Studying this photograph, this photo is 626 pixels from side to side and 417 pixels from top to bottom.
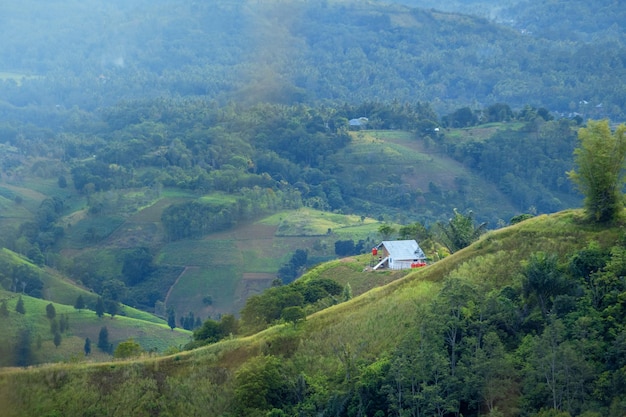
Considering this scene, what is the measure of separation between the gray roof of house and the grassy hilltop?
9280 millimetres

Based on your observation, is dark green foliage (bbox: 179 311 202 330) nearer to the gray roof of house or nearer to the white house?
the white house

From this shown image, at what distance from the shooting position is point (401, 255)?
41375 millimetres

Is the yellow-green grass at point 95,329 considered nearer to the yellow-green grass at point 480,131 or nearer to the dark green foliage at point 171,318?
the dark green foliage at point 171,318

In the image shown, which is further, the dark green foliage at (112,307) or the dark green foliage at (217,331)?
the dark green foliage at (112,307)

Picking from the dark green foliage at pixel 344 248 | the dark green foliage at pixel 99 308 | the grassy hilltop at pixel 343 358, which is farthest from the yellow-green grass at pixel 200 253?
the grassy hilltop at pixel 343 358

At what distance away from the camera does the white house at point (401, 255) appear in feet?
135

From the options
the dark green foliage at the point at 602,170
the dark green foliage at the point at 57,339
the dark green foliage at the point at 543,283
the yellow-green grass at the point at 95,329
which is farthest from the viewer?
the yellow-green grass at the point at 95,329

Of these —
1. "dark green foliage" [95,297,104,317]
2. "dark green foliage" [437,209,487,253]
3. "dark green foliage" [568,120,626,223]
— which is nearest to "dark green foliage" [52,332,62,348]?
"dark green foliage" [95,297,104,317]

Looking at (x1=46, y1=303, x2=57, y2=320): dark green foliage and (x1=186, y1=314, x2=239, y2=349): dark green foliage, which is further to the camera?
(x1=46, y1=303, x2=57, y2=320): dark green foliage

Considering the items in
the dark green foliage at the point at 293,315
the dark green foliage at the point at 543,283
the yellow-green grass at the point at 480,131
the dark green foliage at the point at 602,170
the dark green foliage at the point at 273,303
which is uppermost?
the dark green foliage at the point at 602,170

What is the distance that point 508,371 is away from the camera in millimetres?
25844

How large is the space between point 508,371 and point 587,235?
7.56 m

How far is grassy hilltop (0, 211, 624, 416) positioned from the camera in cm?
2694

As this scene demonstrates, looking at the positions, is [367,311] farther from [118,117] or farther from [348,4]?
[348,4]
